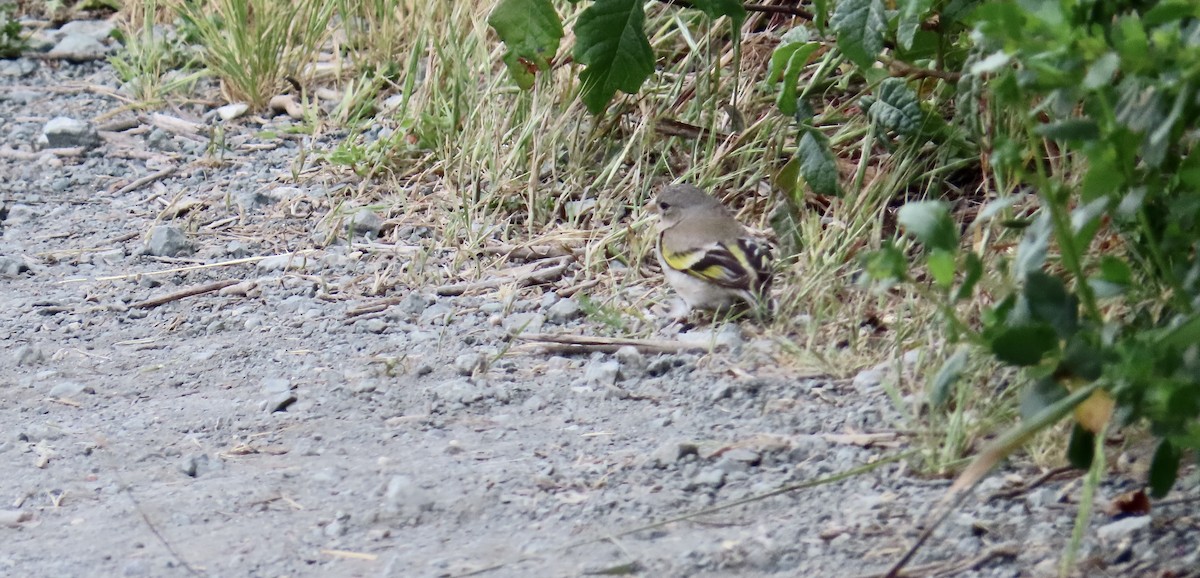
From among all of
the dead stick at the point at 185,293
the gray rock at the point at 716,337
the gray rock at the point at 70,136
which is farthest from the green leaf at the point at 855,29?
the gray rock at the point at 70,136

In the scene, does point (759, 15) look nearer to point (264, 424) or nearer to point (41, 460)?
point (264, 424)

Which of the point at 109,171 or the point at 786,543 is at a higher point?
the point at 786,543

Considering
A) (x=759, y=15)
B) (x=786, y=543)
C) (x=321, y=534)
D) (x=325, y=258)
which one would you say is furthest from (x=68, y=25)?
(x=786, y=543)

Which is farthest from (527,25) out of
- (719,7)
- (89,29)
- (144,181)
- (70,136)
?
(89,29)

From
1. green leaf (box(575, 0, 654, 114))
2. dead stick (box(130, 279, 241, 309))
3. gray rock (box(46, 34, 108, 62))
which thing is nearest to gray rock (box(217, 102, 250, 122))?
gray rock (box(46, 34, 108, 62))

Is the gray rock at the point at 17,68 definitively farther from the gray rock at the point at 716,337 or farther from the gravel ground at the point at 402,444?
the gray rock at the point at 716,337

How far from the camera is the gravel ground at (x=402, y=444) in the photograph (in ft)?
10.1

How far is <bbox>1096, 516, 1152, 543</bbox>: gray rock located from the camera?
2.95 m

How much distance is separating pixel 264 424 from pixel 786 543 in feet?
5.28

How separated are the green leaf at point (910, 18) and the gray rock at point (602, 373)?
125cm

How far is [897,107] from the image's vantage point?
4.60 meters

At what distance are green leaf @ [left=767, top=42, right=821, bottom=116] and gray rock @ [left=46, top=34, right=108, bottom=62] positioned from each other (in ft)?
14.8

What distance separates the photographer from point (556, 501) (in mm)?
3387

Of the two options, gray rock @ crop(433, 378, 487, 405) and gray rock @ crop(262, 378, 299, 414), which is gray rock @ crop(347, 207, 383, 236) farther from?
gray rock @ crop(433, 378, 487, 405)
